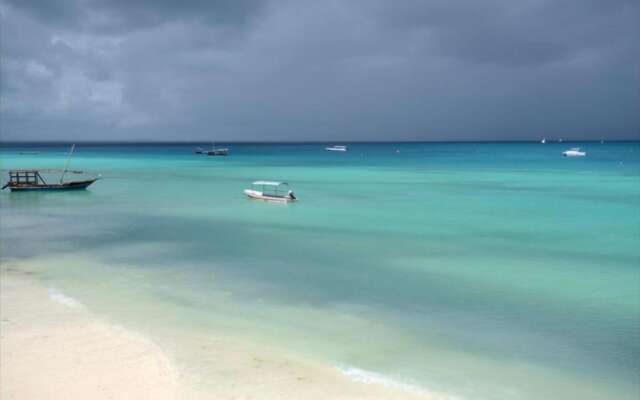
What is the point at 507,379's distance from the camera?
27.8 feet

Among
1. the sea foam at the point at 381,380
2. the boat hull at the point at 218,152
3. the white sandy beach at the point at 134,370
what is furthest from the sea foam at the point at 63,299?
the boat hull at the point at 218,152

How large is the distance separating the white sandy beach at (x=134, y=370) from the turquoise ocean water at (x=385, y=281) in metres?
0.45

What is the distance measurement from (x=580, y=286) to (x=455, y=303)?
395 cm

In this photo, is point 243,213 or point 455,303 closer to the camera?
point 455,303

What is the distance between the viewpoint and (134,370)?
823 cm

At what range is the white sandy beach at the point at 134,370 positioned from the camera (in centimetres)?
762

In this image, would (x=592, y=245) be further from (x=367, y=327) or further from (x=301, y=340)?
(x=301, y=340)

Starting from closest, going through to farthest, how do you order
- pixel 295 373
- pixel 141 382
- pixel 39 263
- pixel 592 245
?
pixel 141 382, pixel 295 373, pixel 39 263, pixel 592 245

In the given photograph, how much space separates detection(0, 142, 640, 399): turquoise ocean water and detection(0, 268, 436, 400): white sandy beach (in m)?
0.45

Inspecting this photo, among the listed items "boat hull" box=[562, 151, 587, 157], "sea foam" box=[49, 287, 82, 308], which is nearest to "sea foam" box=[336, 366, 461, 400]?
"sea foam" box=[49, 287, 82, 308]

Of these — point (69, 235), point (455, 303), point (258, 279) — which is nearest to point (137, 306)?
point (258, 279)

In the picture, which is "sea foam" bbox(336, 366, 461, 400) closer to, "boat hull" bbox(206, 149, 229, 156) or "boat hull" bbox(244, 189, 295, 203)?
"boat hull" bbox(244, 189, 295, 203)

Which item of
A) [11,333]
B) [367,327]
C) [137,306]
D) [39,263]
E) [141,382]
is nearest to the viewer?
[141,382]

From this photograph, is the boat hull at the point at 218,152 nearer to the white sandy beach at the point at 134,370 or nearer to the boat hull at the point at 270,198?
the boat hull at the point at 270,198
